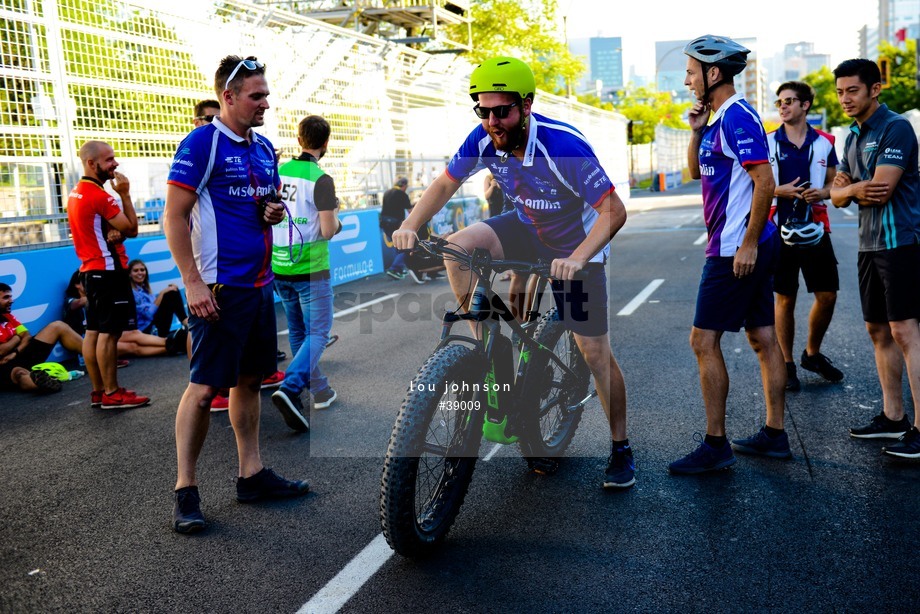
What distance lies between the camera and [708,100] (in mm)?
4340

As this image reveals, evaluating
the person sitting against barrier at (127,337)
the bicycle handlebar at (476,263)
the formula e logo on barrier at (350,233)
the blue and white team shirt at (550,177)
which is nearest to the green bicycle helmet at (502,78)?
the blue and white team shirt at (550,177)

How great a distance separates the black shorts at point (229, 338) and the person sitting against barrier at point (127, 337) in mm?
4833

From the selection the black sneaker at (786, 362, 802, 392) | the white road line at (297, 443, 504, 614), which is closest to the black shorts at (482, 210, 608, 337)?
the white road line at (297, 443, 504, 614)

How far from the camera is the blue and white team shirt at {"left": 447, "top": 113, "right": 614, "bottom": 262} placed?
3.93 metres

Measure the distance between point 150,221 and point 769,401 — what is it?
810 centimetres

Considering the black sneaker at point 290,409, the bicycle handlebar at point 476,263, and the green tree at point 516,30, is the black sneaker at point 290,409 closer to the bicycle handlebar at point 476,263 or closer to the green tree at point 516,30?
the bicycle handlebar at point 476,263

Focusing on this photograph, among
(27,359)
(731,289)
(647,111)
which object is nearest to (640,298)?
(731,289)

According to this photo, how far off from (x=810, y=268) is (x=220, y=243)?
13.7 feet

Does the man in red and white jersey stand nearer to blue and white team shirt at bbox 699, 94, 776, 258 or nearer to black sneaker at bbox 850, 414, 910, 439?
blue and white team shirt at bbox 699, 94, 776, 258

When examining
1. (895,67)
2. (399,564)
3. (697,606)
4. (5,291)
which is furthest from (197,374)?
(895,67)

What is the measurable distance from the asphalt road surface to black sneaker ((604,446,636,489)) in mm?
68

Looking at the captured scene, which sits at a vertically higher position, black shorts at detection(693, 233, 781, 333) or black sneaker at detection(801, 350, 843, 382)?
black shorts at detection(693, 233, 781, 333)

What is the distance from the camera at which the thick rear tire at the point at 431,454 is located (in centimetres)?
335

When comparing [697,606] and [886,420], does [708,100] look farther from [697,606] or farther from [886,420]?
[697,606]
